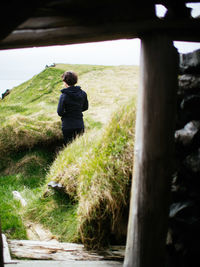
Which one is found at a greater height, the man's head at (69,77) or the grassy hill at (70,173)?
the man's head at (69,77)

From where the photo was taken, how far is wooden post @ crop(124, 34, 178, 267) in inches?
110

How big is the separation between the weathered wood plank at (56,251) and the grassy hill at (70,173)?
7.3 inches

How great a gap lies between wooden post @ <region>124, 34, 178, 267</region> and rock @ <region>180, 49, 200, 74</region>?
25.2 inches

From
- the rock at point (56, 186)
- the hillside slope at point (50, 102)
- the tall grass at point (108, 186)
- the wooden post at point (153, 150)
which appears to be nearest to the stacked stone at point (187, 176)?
the wooden post at point (153, 150)

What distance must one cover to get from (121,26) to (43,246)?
344 centimetres

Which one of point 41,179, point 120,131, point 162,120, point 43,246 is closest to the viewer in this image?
point 162,120

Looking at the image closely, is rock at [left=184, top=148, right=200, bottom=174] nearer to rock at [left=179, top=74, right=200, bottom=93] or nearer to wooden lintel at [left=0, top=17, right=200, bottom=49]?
rock at [left=179, top=74, right=200, bottom=93]

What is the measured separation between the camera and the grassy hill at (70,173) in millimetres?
4285

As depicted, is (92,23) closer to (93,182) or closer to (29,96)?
(93,182)

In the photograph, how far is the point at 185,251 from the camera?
3162mm

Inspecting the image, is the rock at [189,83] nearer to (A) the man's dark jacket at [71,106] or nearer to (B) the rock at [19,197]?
(A) the man's dark jacket at [71,106]

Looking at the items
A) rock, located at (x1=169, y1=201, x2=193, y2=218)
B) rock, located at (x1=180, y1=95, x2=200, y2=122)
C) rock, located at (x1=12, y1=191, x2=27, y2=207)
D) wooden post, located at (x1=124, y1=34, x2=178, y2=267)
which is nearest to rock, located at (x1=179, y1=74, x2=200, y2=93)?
rock, located at (x1=180, y1=95, x2=200, y2=122)

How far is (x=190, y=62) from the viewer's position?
3455 millimetres

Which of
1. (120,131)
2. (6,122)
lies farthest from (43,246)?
(6,122)
